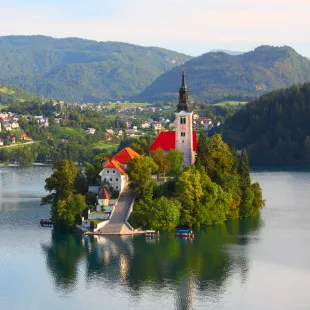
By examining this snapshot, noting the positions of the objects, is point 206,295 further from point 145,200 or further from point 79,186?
point 79,186

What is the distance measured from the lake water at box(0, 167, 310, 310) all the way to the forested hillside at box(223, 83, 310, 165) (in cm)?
5648

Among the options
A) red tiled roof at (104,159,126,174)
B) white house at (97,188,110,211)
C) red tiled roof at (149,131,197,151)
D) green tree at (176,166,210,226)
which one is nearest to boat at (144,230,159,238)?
green tree at (176,166,210,226)

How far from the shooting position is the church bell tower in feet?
206

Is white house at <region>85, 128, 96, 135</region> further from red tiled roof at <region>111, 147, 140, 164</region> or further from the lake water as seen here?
the lake water

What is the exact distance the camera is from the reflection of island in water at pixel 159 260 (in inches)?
1652

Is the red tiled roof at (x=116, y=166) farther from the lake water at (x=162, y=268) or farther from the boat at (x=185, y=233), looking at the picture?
the boat at (x=185, y=233)

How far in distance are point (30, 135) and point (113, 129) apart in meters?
20.7

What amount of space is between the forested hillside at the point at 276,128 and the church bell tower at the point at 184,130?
5493cm

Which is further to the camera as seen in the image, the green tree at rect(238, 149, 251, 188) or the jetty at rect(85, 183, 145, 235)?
the green tree at rect(238, 149, 251, 188)

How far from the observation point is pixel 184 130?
6347 cm

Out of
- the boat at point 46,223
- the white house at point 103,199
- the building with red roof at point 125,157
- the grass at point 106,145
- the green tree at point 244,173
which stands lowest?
the boat at point 46,223

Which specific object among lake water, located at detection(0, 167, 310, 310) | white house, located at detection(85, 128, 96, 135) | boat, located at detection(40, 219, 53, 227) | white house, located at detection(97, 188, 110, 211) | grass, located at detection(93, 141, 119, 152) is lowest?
lake water, located at detection(0, 167, 310, 310)

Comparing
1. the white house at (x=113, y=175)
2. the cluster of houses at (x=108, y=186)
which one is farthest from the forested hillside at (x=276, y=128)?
the white house at (x=113, y=175)

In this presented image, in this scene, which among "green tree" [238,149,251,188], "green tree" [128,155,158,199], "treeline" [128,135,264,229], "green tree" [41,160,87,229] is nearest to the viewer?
"treeline" [128,135,264,229]
